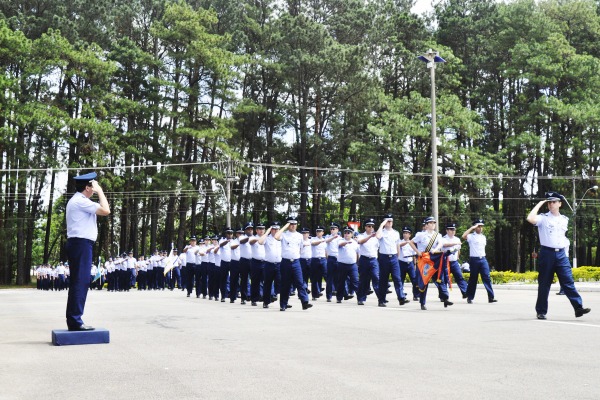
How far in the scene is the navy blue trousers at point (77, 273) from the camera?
1056cm

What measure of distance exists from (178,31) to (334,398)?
51710 mm

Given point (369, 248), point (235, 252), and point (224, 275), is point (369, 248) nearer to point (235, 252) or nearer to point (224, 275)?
point (235, 252)

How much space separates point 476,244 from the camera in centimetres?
2072

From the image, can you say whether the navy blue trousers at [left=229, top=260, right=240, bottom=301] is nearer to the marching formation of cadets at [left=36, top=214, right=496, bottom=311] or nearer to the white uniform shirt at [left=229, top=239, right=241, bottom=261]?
the marching formation of cadets at [left=36, top=214, right=496, bottom=311]

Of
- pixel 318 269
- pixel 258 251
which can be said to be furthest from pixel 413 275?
pixel 258 251

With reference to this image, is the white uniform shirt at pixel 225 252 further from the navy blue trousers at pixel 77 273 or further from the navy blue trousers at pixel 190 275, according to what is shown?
the navy blue trousers at pixel 77 273

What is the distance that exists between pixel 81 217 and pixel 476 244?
1238 centimetres

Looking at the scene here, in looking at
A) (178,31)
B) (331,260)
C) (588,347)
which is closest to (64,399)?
(588,347)

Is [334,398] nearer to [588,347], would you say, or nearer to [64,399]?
[64,399]

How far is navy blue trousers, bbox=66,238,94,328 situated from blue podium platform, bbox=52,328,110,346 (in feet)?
0.76

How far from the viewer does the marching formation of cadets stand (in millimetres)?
18609

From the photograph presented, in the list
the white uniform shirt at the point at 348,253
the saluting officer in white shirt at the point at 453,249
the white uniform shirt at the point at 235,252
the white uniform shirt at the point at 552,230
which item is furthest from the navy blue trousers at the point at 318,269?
the white uniform shirt at the point at 552,230

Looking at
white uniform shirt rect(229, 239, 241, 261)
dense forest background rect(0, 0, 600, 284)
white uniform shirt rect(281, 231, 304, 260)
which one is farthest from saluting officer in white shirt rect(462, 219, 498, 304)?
dense forest background rect(0, 0, 600, 284)

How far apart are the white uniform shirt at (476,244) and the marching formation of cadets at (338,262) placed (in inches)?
1.0
